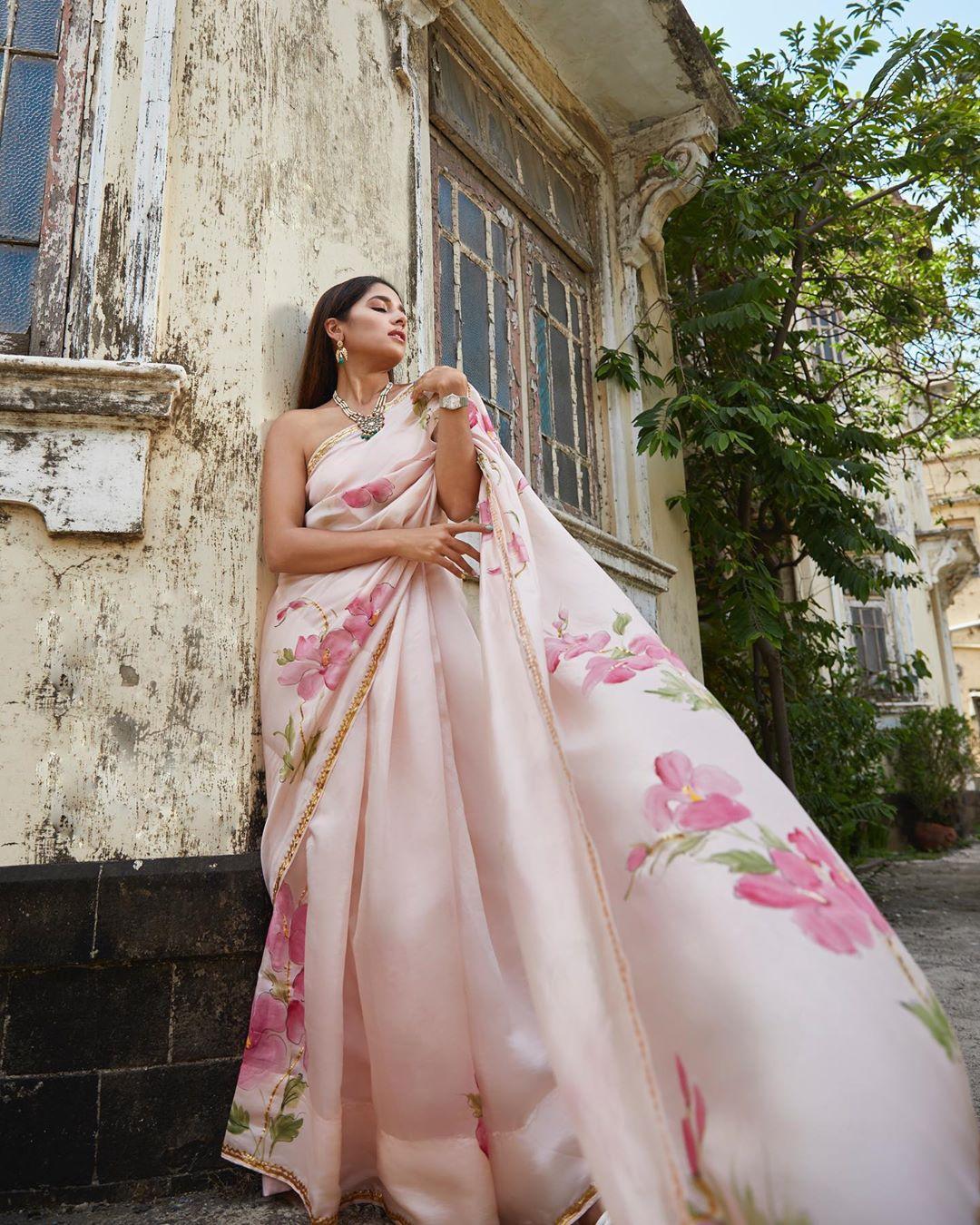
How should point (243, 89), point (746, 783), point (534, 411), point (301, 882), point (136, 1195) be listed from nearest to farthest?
point (746, 783)
point (136, 1195)
point (301, 882)
point (243, 89)
point (534, 411)

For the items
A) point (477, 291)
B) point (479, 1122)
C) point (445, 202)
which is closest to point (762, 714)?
point (477, 291)

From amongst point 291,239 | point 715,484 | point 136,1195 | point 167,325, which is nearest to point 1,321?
point 167,325

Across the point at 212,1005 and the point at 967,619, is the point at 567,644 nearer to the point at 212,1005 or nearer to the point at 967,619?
the point at 212,1005

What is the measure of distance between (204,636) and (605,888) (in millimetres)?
1209

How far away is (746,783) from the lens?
1336 millimetres

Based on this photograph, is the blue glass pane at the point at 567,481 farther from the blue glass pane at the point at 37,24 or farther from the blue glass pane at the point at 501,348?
the blue glass pane at the point at 37,24

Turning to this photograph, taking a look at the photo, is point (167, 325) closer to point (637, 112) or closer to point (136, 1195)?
point (136, 1195)

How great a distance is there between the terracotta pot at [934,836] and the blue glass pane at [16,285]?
1015 centimetres

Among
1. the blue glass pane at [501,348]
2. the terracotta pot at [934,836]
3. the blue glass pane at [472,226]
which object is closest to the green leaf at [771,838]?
the blue glass pane at [501,348]

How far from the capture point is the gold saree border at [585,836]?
1.10m

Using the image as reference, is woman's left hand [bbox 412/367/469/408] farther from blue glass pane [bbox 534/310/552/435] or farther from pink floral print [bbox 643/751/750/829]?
blue glass pane [bbox 534/310/552/435]

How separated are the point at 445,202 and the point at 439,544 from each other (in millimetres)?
2113

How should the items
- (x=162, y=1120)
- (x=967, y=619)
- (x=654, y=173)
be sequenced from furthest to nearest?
(x=967, y=619), (x=654, y=173), (x=162, y=1120)

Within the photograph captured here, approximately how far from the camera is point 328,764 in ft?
6.28
